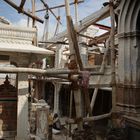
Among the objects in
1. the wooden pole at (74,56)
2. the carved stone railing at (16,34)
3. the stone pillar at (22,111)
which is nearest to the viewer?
the wooden pole at (74,56)

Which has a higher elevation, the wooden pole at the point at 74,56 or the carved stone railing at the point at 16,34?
the carved stone railing at the point at 16,34

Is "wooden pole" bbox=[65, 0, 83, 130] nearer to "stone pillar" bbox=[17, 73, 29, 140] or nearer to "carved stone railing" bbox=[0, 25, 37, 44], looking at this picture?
"stone pillar" bbox=[17, 73, 29, 140]

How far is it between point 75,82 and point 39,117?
11.4ft

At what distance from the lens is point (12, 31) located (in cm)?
801

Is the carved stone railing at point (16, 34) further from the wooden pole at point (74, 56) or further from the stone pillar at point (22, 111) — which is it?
the wooden pole at point (74, 56)

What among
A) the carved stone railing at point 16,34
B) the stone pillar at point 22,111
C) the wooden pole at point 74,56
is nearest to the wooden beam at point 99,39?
the carved stone railing at point 16,34

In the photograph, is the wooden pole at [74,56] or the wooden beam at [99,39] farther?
the wooden beam at [99,39]

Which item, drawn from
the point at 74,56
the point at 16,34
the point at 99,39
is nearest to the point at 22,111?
the point at 16,34

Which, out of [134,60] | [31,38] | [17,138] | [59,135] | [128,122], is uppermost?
[31,38]

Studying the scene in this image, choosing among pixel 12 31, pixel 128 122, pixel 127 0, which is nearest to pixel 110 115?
pixel 128 122

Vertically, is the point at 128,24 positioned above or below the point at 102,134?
above

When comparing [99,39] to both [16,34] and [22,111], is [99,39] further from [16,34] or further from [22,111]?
[22,111]

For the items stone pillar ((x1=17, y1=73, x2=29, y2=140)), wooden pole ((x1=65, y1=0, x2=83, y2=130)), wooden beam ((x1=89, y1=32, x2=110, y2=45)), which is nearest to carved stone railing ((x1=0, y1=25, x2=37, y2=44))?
stone pillar ((x1=17, y1=73, x2=29, y2=140))

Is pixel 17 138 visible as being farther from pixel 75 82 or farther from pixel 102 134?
pixel 102 134
